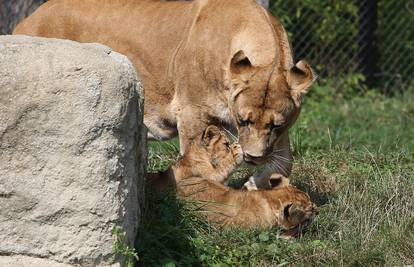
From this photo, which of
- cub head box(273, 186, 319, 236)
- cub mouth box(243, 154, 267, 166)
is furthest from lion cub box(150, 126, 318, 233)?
cub mouth box(243, 154, 267, 166)

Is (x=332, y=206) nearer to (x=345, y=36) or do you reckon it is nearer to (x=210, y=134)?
(x=210, y=134)

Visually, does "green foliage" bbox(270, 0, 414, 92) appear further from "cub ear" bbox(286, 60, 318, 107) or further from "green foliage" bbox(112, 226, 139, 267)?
"green foliage" bbox(112, 226, 139, 267)

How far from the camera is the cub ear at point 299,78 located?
5.92 meters

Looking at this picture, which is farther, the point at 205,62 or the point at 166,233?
the point at 205,62

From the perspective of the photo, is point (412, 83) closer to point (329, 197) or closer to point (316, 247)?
point (329, 197)

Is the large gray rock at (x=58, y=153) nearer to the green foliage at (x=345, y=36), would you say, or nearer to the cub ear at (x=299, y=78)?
the cub ear at (x=299, y=78)

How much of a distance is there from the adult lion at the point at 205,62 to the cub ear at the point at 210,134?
0.45ft

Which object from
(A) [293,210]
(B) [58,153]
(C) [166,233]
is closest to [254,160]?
(A) [293,210]

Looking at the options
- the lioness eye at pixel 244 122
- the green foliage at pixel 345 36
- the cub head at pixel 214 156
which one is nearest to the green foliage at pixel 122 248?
the cub head at pixel 214 156

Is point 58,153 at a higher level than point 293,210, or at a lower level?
higher

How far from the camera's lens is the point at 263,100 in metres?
5.82

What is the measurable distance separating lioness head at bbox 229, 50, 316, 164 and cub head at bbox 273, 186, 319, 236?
1.14 feet

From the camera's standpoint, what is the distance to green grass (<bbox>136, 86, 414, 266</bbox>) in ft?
17.1

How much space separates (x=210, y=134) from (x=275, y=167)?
49cm
